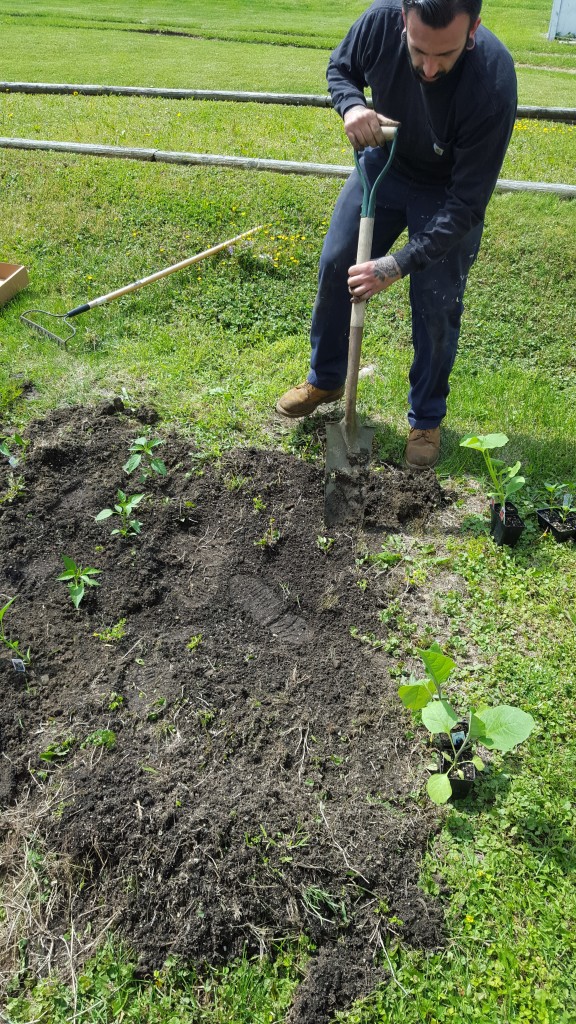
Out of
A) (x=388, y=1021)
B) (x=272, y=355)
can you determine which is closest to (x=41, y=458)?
(x=272, y=355)

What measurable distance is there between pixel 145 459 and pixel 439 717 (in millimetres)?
2035

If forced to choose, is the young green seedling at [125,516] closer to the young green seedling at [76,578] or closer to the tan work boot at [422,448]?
the young green seedling at [76,578]

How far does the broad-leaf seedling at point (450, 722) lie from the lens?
2113 millimetres

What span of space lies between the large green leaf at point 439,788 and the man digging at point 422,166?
5.94ft

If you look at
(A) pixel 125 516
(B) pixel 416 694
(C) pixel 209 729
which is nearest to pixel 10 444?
(A) pixel 125 516

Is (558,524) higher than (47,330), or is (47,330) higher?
(47,330)

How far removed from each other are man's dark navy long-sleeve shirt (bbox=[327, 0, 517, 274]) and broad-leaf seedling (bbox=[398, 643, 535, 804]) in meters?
1.69

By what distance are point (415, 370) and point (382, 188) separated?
0.88m

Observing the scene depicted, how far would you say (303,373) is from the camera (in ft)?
13.8

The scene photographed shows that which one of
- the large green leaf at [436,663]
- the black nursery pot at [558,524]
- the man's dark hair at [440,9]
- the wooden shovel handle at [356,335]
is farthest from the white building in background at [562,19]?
the large green leaf at [436,663]

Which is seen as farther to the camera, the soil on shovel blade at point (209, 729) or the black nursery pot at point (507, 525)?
the black nursery pot at point (507, 525)

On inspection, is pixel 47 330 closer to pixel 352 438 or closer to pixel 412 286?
pixel 352 438

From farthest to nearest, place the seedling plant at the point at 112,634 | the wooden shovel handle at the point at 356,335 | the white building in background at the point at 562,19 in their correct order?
the white building in background at the point at 562,19 < the wooden shovel handle at the point at 356,335 < the seedling plant at the point at 112,634

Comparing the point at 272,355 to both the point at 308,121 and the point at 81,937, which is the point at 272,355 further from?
the point at 308,121
